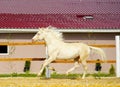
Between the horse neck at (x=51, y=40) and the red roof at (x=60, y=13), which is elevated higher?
the red roof at (x=60, y=13)

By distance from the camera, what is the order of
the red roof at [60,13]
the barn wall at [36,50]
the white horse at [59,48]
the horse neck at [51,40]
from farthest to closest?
the red roof at [60,13] < the barn wall at [36,50] < the horse neck at [51,40] < the white horse at [59,48]

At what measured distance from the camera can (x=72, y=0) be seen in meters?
31.9

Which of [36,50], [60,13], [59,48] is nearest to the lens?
[59,48]

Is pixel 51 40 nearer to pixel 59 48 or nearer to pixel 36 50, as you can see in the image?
pixel 59 48

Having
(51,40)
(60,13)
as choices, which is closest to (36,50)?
(60,13)

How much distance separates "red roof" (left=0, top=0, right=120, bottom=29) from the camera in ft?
87.6

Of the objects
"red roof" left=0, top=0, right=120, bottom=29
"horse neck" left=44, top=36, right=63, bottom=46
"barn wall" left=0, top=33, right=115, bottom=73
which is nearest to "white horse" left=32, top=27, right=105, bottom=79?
"horse neck" left=44, top=36, right=63, bottom=46

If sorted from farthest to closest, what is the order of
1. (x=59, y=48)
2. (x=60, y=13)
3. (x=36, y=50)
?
1. (x=60, y=13)
2. (x=36, y=50)
3. (x=59, y=48)

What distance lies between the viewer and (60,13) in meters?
29.3

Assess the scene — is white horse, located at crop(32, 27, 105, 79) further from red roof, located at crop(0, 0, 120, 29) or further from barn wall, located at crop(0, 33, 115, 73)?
barn wall, located at crop(0, 33, 115, 73)

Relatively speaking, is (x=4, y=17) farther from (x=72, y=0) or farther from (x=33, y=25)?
(x=72, y=0)

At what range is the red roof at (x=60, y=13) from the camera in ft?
87.6

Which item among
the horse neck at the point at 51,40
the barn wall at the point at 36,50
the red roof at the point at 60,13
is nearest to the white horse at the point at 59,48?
the horse neck at the point at 51,40

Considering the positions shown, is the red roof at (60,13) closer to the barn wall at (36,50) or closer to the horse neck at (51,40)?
the barn wall at (36,50)
